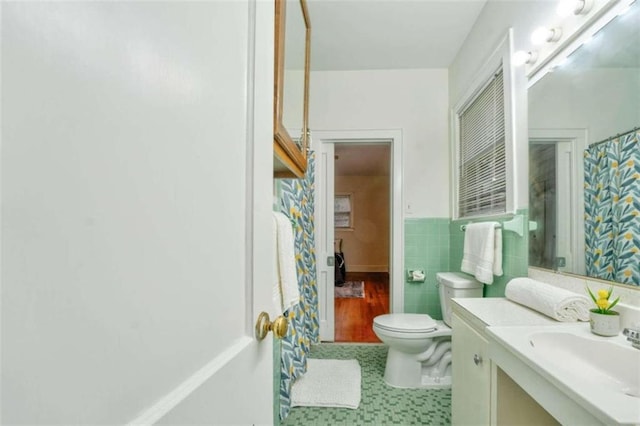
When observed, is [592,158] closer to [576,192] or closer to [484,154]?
[576,192]

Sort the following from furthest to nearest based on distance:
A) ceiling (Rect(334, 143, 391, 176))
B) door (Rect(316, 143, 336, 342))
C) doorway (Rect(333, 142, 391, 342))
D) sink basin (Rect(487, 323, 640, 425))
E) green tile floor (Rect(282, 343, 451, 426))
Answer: doorway (Rect(333, 142, 391, 342)) < ceiling (Rect(334, 143, 391, 176)) < door (Rect(316, 143, 336, 342)) < green tile floor (Rect(282, 343, 451, 426)) < sink basin (Rect(487, 323, 640, 425))

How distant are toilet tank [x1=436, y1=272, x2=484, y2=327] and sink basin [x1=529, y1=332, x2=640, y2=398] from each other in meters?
1.08

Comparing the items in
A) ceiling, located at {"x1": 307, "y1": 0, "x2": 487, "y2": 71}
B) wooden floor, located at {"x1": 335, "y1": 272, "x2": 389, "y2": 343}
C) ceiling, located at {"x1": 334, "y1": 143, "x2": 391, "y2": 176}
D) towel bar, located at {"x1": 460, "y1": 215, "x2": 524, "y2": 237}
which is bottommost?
wooden floor, located at {"x1": 335, "y1": 272, "x2": 389, "y2": 343}

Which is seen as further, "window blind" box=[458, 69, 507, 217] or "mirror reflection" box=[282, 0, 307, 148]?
"window blind" box=[458, 69, 507, 217]

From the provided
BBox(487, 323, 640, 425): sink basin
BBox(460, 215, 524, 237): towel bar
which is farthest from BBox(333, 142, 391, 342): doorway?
BBox(487, 323, 640, 425): sink basin

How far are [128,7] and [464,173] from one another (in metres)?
2.42

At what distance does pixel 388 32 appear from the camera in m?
2.23

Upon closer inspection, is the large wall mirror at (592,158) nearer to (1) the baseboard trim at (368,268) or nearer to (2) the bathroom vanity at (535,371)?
(2) the bathroom vanity at (535,371)

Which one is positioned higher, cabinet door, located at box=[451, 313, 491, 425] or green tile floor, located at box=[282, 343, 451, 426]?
cabinet door, located at box=[451, 313, 491, 425]

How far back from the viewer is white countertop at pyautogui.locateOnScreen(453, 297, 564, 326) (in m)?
1.09

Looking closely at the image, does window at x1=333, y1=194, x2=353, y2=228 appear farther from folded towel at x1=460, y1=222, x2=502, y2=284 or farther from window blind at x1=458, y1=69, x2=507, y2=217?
folded towel at x1=460, y1=222, x2=502, y2=284

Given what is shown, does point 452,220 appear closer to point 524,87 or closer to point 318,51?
point 524,87

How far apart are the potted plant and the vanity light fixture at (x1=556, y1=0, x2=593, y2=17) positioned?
963 mm

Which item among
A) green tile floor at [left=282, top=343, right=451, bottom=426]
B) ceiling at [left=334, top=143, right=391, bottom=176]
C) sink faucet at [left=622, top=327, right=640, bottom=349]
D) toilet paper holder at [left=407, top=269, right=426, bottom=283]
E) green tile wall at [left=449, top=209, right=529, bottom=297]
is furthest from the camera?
ceiling at [left=334, top=143, right=391, bottom=176]
